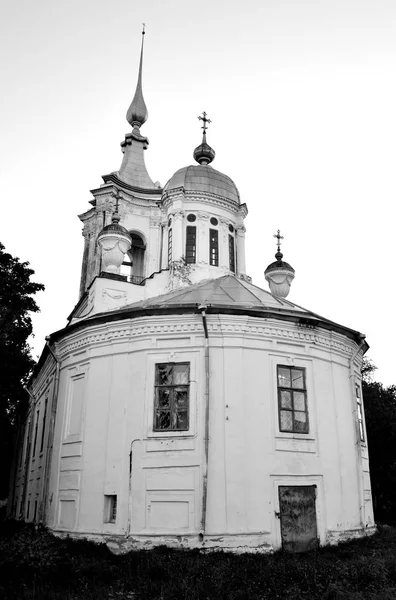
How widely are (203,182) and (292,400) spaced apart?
13.7m

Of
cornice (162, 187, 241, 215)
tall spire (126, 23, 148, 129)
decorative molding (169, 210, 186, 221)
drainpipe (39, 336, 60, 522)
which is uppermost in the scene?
tall spire (126, 23, 148, 129)

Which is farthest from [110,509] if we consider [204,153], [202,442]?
[204,153]

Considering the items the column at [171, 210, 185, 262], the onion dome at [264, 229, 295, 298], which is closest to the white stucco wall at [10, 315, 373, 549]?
the onion dome at [264, 229, 295, 298]

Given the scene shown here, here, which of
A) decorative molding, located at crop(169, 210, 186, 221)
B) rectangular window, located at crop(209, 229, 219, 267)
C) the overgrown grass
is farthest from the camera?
decorative molding, located at crop(169, 210, 186, 221)

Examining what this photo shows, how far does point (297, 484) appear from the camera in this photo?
13836 millimetres

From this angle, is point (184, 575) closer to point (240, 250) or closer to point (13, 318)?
point (13, 318)

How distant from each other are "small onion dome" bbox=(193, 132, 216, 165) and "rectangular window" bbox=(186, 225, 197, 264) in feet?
15.3

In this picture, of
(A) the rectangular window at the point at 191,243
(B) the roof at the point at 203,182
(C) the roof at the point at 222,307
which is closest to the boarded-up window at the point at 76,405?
(C) the roof at the point at 222,307

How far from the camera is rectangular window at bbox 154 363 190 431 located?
45.9 feet

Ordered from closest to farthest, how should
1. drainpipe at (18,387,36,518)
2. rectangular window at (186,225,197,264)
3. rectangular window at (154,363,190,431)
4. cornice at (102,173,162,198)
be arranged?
rectangular window at (154,363,190,431), drainpipe at (18,387,36,518), rectangular window at (186,225,197,264), cornice at (102,173,162,198)

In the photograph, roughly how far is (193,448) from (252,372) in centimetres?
244

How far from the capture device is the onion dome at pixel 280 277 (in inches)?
936

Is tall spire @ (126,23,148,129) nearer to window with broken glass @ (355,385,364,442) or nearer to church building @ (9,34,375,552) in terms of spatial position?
church building @ (9,34,375,552)

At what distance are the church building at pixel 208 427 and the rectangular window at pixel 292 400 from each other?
3cm
